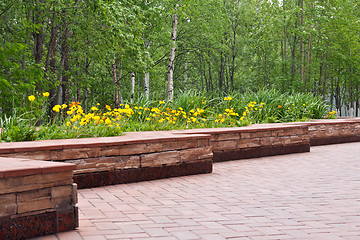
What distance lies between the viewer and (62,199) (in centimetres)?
381

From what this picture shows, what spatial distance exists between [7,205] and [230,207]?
2.54 metres

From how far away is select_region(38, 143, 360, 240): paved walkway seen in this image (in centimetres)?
390

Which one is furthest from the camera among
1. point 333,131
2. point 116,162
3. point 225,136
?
point 333,131

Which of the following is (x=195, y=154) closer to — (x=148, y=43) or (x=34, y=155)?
(x=34, y=155)

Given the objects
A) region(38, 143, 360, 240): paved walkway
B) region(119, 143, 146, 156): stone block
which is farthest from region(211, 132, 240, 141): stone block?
region(119, 143, 146, 156): stone block

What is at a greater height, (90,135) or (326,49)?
(326,49)

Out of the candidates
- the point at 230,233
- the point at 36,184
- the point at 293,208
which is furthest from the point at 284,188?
the point at 36,184

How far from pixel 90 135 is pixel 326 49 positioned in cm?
2834

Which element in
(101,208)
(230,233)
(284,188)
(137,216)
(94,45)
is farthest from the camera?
(94,45)

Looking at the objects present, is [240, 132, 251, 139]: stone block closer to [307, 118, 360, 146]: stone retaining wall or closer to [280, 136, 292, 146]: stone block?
[280, 136, 292, 146]: stone block

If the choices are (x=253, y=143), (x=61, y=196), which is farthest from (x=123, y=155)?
(x=253, y=143)

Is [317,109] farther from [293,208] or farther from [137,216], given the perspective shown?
[137,216]

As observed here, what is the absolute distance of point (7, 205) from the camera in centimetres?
338

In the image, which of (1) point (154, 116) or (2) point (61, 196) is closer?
(2) point (61, 196)
